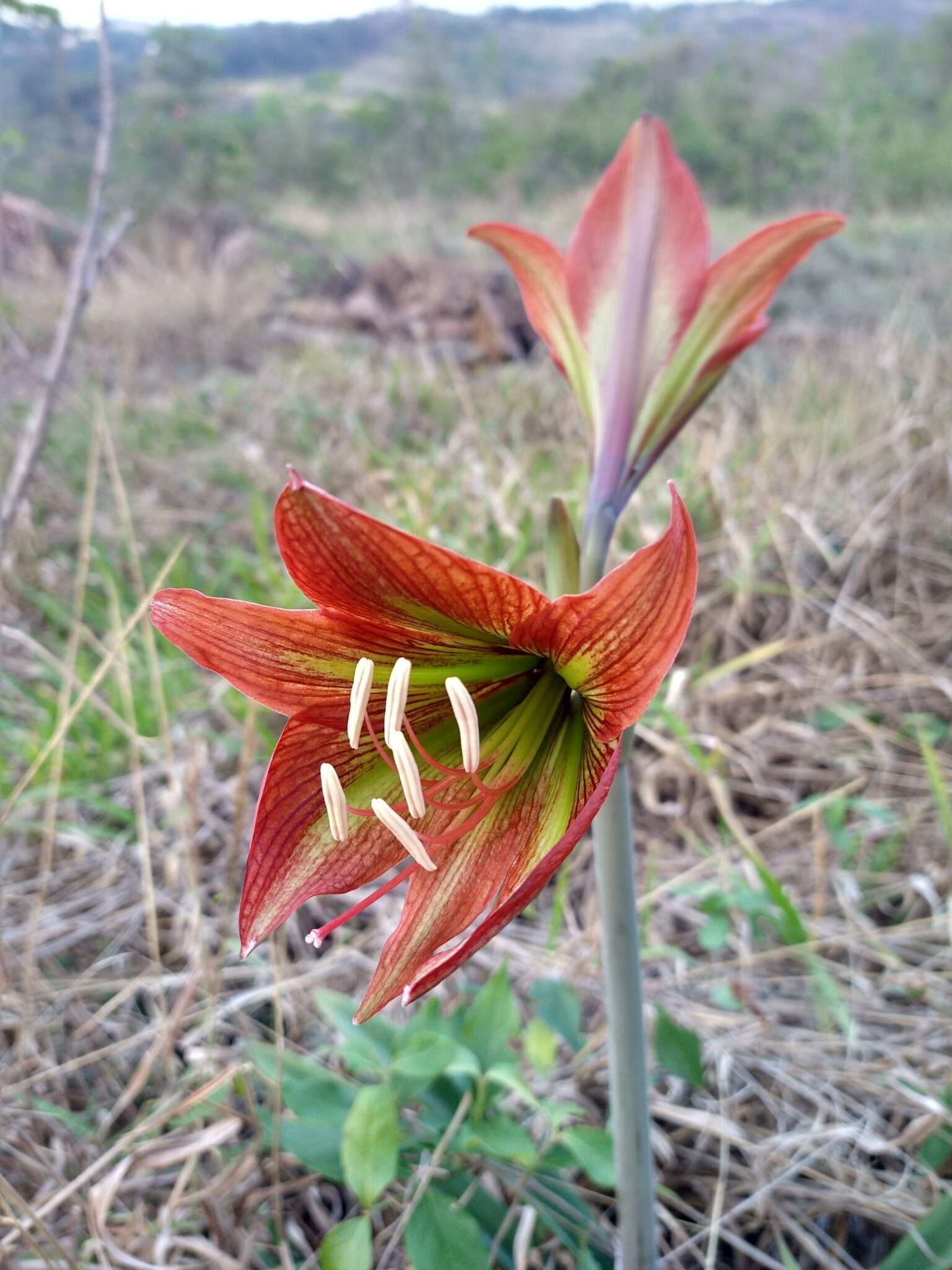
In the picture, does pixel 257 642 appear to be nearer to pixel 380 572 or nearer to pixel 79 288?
pixel 380 572

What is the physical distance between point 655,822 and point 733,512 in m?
1.17

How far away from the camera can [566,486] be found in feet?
10.1

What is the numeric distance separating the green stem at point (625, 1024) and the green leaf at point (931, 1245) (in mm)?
339

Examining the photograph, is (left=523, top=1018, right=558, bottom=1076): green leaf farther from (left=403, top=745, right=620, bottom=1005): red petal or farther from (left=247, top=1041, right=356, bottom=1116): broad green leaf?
(left=403, top=745, right=620, bottom=1005): red petal

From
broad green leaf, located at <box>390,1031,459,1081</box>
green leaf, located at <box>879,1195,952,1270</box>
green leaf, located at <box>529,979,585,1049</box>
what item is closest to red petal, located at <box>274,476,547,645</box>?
broad green leaf, located at <box>390,1031,459,1081</box>

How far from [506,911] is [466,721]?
0.63ft

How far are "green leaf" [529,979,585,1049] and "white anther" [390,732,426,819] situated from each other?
0.59 metres

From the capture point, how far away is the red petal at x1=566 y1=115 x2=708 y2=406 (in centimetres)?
91

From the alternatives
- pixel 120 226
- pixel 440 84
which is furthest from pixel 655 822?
pixel 440 84

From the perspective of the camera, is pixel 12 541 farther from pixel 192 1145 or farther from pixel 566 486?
pixel 192 1145

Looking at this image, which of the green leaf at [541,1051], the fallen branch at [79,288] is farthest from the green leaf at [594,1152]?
the fallen branch at [79,288]

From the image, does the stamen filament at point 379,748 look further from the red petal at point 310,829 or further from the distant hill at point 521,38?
the distant hill at point 521,38

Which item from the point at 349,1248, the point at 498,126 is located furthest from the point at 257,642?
the point at 498,126

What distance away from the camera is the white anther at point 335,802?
67cm
